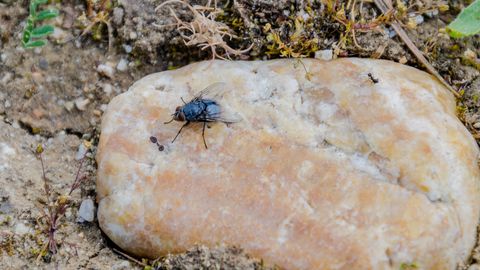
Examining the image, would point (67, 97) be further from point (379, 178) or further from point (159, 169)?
point (379, 178)

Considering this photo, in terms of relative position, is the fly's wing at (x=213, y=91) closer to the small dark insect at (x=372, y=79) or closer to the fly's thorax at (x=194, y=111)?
the fly's thorax at (x=194, y=111)

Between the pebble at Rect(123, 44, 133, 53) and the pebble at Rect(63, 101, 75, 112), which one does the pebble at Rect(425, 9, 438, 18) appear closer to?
the pebble at Rect(123, 44, 133, 53)

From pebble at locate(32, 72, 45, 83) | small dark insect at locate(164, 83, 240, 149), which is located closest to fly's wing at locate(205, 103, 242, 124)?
small dark insect at locate(164, 83, 240, 149)

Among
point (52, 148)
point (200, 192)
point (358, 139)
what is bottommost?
point (52, 148)

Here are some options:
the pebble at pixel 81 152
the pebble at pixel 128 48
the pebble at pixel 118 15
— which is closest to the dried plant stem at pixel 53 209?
the pebble at pixel 81 152

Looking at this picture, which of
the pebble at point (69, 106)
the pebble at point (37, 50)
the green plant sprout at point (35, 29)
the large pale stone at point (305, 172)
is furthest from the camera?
the pebble at point (37, 50)

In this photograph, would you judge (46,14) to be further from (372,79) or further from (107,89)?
(372,79)

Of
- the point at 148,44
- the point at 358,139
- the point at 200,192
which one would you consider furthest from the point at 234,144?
the point at 148,44
